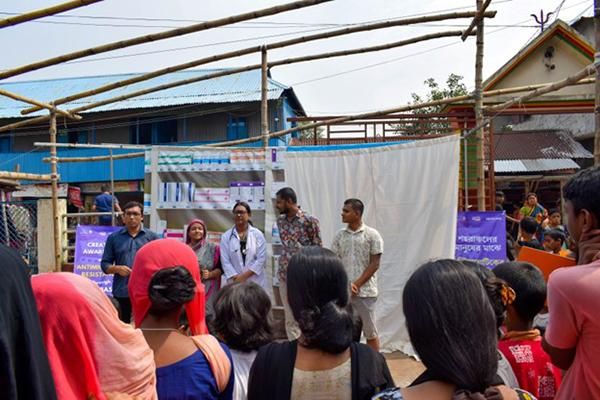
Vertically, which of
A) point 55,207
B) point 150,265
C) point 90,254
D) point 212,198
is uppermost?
point 212,198

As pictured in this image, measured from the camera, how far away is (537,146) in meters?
15.2

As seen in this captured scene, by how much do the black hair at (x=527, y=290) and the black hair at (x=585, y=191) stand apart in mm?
547

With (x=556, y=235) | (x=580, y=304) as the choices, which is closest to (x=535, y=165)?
(x=556, y=235)

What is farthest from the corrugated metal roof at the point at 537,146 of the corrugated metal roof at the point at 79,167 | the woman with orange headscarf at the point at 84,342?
the woman with orange headscarf at the point at 84,342

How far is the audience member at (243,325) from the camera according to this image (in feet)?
6.93

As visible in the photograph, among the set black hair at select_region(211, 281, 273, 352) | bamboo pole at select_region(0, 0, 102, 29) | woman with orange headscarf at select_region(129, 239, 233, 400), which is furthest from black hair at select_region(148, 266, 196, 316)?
bamboo pole at select_region(0, 0, 102, 29)

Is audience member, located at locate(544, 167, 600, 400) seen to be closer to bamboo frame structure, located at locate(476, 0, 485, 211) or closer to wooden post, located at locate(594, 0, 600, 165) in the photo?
wooden post, located at locate(594, 0, 600, 165)

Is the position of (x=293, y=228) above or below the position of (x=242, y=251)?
above

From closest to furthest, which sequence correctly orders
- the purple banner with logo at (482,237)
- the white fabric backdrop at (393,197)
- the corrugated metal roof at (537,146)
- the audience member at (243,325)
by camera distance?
1. the audience member at (243,325)
2. the white fabric backdrop at (393,197)
3. the purple banner with logo at (482,237)
4. the corrugated metal roof at (537,146)

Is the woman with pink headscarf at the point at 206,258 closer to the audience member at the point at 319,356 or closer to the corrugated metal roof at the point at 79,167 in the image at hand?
the audience member at the point at 319,356

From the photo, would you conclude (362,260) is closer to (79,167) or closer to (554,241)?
(554,241)

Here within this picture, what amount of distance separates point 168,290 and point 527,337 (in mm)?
1505

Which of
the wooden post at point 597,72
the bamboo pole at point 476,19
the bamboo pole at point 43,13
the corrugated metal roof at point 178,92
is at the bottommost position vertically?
the wooden post at point 597,72

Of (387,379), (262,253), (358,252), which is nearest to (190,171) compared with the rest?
(262,253)
